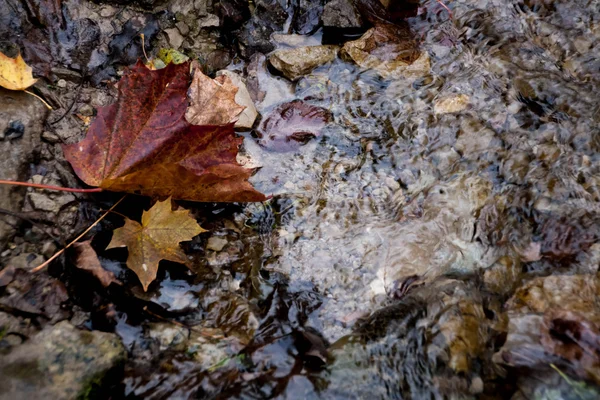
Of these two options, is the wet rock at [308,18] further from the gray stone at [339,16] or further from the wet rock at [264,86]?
the wet rock at [264,86]

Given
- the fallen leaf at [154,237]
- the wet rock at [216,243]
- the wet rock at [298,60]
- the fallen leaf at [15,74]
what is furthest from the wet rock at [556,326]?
the fallen leaf at [15,74]

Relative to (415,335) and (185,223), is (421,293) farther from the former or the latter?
(185,223)

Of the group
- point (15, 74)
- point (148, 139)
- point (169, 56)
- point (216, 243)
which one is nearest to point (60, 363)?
point (216, 243)

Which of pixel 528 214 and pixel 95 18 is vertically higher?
pixel 95 18

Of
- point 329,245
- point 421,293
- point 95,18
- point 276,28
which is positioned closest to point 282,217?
point 329,245

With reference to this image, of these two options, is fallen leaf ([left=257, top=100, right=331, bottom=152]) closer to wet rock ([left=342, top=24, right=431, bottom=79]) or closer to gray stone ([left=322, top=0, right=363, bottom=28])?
wet rock ([left=342, top=24, right=431, bottom=79])
